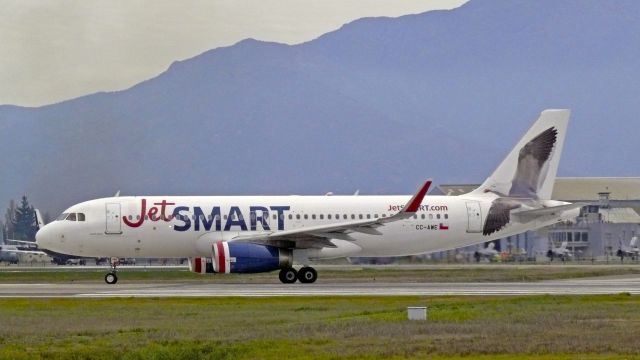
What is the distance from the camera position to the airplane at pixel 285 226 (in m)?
62.5

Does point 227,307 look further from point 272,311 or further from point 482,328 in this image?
point 482,328

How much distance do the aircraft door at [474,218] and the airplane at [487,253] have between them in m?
38.8

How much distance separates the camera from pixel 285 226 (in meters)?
63.6

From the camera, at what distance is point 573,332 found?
34.8 m

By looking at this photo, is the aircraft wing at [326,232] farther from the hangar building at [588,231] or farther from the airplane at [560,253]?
the airplane at [560,253]

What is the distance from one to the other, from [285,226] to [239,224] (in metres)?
2.15

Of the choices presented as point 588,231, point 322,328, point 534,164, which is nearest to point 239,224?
point 534,164

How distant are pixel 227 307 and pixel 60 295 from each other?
11.3 m

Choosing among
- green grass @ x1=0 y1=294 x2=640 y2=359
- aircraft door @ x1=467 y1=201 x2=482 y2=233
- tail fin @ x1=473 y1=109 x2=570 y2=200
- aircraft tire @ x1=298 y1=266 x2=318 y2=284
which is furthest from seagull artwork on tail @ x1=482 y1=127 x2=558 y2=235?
green grass @ x1=0 y1=294 x2=640 y2=359

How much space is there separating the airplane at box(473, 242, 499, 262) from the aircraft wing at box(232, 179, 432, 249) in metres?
43.1

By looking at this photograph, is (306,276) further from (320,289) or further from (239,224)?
(320,289)

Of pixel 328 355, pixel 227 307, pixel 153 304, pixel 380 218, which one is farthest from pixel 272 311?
pixel 380 218

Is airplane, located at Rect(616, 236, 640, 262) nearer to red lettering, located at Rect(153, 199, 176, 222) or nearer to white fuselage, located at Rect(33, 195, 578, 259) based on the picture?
white fuselage, located at Rect(33, 195, 578, 259)

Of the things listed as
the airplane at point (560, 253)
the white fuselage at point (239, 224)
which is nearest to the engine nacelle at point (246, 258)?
the white fuselage at point (239, 224)
